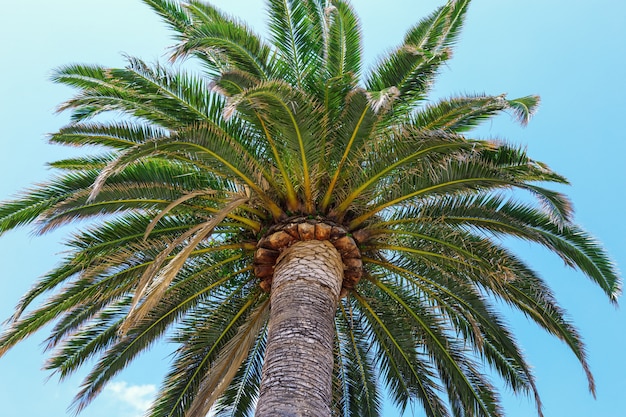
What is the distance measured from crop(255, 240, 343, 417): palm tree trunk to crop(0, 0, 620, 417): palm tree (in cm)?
3

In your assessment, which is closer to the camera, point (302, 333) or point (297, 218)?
point (302, 333)

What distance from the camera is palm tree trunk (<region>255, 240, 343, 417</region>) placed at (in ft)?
21.1

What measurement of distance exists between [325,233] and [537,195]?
2.64 m

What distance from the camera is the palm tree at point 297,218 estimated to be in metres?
7.86

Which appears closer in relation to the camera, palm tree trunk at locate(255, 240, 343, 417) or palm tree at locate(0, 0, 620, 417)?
palm tree trunk at locate(255, 240, 343, 417)

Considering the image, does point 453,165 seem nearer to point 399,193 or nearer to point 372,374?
point 399,193

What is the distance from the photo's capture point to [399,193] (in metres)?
8.46

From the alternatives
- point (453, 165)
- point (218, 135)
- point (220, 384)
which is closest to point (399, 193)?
point (453, 165)

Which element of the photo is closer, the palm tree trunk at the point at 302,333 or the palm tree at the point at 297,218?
the palm tree trunk at the point at 302,333

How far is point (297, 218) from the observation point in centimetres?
844

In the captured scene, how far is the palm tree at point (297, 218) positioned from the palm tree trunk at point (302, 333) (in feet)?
0.10

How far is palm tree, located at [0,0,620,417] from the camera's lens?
25.8 ft

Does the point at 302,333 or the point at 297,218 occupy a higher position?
the point at 297,218

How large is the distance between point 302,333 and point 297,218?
1.84 meters
